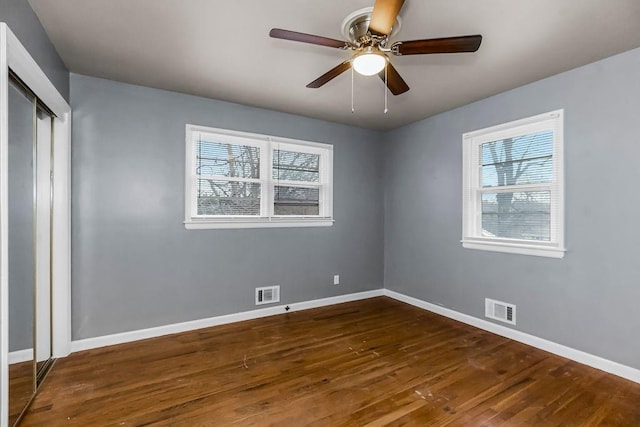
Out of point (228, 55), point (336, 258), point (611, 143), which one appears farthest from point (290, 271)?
point (611, 143)

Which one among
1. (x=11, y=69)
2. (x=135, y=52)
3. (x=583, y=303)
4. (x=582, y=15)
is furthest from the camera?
(x=583, y=303)

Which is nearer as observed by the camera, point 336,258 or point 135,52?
point 135,52

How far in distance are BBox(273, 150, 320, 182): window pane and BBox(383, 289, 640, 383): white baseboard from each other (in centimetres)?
225

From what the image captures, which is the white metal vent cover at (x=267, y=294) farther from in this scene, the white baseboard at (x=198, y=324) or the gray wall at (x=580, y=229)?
the gray wall at (x=580, y=229)

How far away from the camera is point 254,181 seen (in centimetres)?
382

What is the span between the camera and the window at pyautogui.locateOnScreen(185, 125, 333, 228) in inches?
138

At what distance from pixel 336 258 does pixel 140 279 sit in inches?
93.8

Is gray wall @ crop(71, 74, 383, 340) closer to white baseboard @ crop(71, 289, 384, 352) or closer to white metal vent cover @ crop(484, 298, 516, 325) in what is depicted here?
white baseboard @ crop(71, 289, 384, 352)

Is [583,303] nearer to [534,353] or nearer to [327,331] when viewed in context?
[534,353]

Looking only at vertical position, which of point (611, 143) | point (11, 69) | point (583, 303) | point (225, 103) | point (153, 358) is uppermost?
point (225, 103)

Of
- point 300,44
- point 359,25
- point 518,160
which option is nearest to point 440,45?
point 359,25

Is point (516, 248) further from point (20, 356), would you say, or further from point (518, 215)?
point (20, 356)

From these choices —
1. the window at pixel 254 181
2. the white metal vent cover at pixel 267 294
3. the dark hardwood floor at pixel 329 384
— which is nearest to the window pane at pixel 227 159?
the window at pixel 254 181

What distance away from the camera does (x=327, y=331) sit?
3402 millimetres
